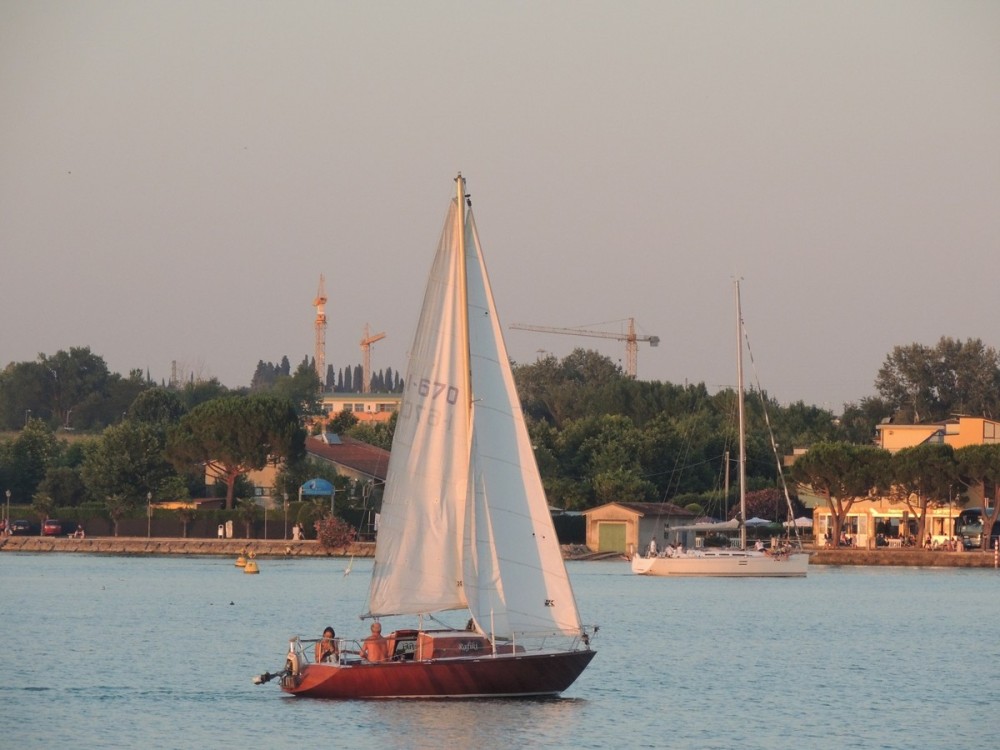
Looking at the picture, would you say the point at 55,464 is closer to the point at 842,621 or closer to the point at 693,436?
the point at 693,436

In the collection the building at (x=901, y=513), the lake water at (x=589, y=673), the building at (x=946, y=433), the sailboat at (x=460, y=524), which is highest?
the building at (x=946, y=433)

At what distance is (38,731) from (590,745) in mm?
11469

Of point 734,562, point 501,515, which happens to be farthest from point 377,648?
Answer: point 734,562

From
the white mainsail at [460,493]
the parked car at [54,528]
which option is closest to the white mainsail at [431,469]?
the white mainsail at [460,493]

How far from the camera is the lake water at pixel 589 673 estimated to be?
3584cm

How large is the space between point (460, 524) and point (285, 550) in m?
82.8

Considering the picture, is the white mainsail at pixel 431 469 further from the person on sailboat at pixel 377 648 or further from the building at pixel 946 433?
the building at pixel 946 433

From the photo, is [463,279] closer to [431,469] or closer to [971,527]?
[431,469]

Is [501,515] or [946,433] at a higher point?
[946,433]

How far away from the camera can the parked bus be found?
119m

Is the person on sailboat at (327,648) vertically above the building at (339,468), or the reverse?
the building at (339,468)

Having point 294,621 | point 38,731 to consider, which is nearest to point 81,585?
point 294,621

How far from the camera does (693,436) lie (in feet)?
438

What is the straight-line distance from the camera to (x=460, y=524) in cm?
3641
